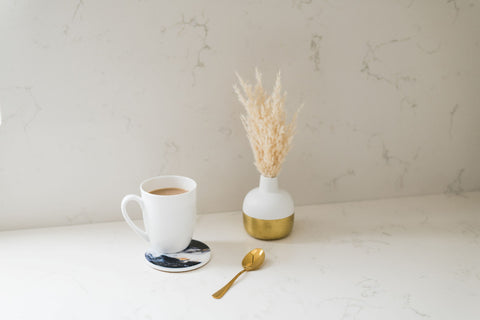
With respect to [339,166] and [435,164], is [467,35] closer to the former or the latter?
[435,164]

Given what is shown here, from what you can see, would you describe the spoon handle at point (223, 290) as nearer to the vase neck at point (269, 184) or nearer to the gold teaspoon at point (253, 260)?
the gold teaspoon at point (253, 260)

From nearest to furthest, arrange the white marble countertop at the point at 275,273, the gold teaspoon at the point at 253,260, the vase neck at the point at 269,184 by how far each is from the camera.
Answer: the white marble countertop at the point at 275,273 → the gold teaspoon at the point at 253,260 → the vase neck at the point at 269,184

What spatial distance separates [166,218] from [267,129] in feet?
0.86

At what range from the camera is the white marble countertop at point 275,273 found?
2.30 ft

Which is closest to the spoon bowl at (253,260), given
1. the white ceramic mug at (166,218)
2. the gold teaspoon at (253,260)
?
the gold teaspoon at (253,260)

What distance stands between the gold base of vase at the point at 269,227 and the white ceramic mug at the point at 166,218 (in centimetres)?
14

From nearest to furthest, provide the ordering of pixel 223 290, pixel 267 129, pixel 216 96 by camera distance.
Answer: pixel 223 290, pixel 267 129, pixel 216 96

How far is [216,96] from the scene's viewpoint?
3.22 feet

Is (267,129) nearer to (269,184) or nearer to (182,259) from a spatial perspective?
(269,184)

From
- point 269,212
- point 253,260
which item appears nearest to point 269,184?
point 269,212

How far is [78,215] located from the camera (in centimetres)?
100

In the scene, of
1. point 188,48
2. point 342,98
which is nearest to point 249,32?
point 188,48

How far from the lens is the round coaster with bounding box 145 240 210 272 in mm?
809

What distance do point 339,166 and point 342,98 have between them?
17cm
